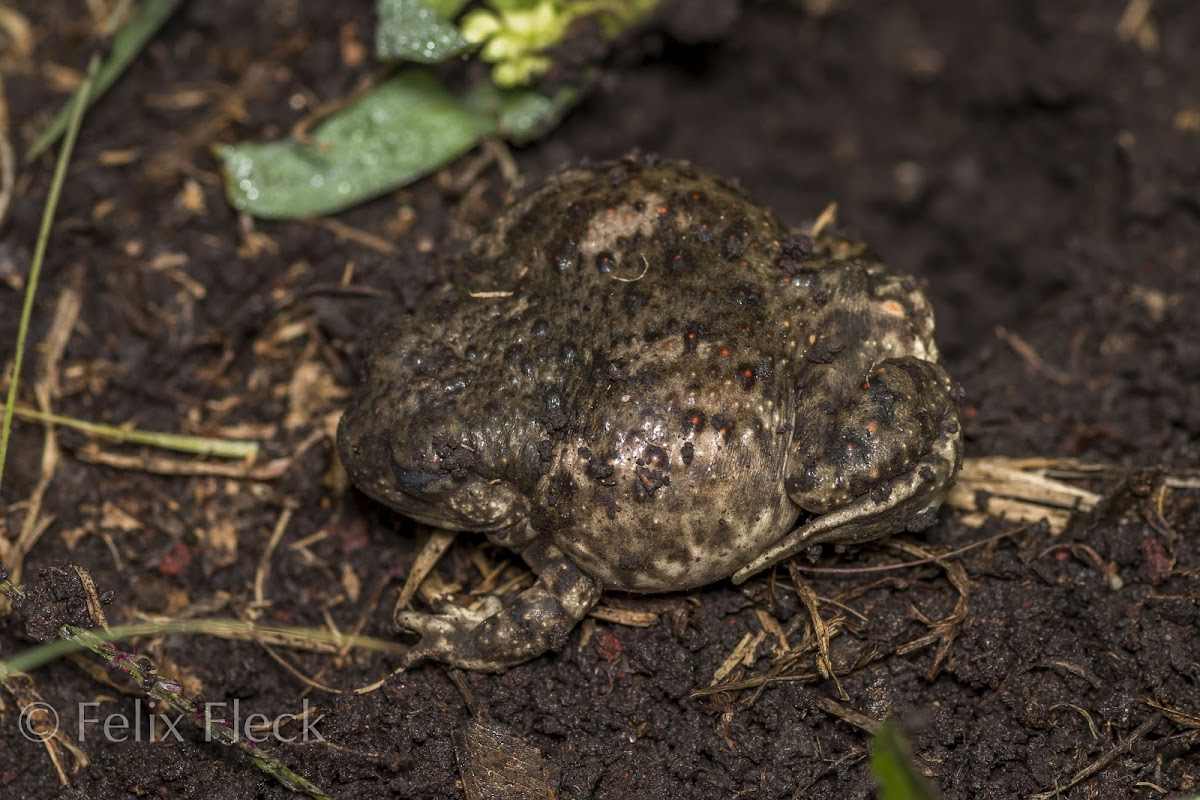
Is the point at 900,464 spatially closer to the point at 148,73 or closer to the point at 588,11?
the point at 588,11

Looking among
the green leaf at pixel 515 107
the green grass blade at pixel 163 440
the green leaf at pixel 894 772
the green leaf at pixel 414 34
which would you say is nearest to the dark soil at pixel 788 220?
the green grass blade at pixel 163 440

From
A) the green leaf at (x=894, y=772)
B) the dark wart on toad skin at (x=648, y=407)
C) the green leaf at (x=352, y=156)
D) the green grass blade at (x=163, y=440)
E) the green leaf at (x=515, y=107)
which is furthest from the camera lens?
the green leaf at (x=515, y=107)

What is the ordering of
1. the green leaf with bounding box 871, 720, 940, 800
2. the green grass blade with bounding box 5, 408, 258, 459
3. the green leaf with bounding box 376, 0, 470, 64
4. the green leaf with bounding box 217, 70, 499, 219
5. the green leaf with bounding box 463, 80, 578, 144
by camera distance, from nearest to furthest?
the green leaf with bounding box 871, 720, 940, 800 → the green grass blade with bounding box 5, 408, 258, 459 → the green leaf with bounding box 376, 0, 470, 64 → the green leaf with bounding box 217, 70, 499, 219 → the green leaf with bounding box 463, 80, 578, 144

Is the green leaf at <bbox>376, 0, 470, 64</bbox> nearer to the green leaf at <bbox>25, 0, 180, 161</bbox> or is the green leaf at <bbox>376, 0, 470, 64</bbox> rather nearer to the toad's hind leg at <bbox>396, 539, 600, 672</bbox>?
the green leaf at <bbox>25, 0, 180, 161</bbox>

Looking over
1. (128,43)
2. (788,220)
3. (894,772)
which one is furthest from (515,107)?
(894,772)

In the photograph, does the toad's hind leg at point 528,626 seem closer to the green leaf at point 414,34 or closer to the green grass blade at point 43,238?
the green grass blade at point 43,238

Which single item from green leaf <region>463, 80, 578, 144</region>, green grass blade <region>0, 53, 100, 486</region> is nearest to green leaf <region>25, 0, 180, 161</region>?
green grass blade <region>0, 53, 100, 486</region>
